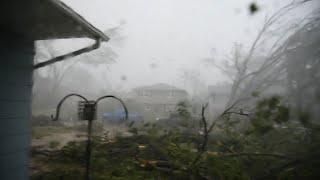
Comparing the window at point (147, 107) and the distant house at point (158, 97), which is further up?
the distant house at point (158, 97)

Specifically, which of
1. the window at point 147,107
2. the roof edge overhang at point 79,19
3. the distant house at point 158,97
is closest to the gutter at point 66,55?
the roof edge overhang at point 79,19

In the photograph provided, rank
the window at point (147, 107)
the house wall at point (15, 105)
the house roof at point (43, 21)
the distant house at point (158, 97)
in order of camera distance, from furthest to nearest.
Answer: the distant house at point (158, 97) → the window at point (147, 107) → the house wall at point (15, 105) → the house roof at point (43, 21)

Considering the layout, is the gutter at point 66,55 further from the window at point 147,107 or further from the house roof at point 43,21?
the window at point 147,107

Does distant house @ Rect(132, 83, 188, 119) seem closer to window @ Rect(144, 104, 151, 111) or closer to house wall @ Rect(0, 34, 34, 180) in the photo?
window @ Rect(144, 104, 151, 111)

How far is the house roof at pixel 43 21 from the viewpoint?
268cm

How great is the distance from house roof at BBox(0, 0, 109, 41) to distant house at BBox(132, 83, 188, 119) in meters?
26.4

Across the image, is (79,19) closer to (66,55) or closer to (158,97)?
(66,55)

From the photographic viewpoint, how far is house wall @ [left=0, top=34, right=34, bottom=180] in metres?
3.14

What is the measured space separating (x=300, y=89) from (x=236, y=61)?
75.2 ft

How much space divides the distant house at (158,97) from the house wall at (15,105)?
26424 millimetres

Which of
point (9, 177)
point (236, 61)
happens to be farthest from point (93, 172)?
point (236, 61)

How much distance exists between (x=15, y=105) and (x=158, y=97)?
98.2ft

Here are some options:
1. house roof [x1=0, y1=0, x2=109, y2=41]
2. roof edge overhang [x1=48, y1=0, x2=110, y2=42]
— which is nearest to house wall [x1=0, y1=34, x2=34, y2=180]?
house roof [x1=0, y1=0, x2=109, y2=41]

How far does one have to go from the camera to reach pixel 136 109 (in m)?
28.7
